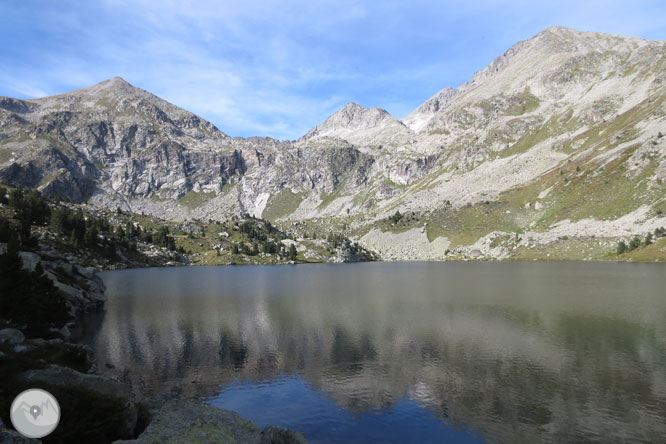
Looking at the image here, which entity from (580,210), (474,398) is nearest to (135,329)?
(474,398)

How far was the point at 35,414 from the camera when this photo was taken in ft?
36.0

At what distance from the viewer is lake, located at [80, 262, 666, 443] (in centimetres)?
2164

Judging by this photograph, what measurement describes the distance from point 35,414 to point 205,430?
21.0ft

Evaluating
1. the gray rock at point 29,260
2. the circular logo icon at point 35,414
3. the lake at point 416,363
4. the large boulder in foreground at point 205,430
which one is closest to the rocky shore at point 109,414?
the large boulder in foreground at point 205,430

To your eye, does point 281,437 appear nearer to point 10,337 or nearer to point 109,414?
point 109,414

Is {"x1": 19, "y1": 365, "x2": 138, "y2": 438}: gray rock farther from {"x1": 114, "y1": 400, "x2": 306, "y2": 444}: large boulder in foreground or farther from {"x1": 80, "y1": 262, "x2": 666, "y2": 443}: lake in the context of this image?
{"x1": 80, "y1": 262, "x2": 666, "y2": 443}: lake

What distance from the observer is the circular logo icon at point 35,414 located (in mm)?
10711

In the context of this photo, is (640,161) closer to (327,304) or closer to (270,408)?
(327,304)

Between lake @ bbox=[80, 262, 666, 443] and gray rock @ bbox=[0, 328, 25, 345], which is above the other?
gray rock @ bbox=[0, 328, 25, 345]

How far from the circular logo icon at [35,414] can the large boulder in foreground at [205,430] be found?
3.09 m

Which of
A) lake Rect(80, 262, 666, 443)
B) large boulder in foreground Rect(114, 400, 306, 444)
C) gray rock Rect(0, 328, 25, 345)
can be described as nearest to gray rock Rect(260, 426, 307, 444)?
large boulder in foreground Rect(114, 400, 306, 444)

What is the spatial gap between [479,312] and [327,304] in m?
23.7

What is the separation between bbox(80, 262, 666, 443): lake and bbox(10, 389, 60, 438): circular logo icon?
13.0m

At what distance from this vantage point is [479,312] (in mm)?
51906
